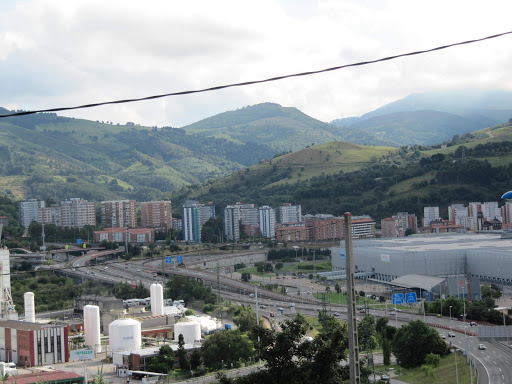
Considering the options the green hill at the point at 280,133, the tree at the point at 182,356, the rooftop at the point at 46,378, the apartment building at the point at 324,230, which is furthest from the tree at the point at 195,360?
the green hill at the point at 280,133

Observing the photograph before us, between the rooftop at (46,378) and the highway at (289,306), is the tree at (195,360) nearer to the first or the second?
the rooftop at (46,378)

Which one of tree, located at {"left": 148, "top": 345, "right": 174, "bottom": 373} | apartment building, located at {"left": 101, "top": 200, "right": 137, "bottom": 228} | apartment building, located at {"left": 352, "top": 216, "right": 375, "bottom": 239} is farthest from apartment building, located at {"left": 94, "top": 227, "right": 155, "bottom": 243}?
tree, located at {"left": 148, "top": 345, "right": 174, "bottom": 373}

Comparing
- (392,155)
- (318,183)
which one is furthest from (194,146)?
(318,183)

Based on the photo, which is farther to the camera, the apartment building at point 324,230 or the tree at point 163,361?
the apartment building at point 324,230

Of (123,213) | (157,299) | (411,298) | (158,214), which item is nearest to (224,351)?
(411,298)

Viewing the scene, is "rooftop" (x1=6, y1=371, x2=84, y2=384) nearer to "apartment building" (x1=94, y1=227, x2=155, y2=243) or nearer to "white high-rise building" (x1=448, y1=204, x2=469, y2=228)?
"apartment building" (x1=94, y1=227, x2=155, y2=243)

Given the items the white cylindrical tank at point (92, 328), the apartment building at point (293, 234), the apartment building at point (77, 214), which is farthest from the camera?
the apartment building at point (77, 214)
